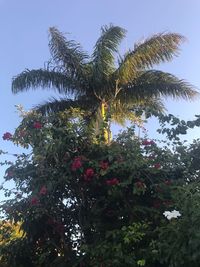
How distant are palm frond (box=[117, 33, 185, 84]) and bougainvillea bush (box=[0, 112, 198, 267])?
5545 millimetres

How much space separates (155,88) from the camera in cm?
1532

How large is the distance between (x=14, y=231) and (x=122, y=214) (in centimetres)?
258

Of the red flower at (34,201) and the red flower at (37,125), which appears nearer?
the red flower at (34,201)

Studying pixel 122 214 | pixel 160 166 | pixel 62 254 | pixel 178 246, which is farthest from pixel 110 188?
pixel 178 246

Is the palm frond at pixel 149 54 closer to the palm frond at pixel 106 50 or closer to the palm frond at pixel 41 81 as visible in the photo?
the palm frond at pixel 106 50

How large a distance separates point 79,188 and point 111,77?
638 centimetres

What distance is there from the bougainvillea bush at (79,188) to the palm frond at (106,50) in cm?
529

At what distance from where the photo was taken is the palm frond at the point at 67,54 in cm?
1511

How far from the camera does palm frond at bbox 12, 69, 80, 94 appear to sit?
50.6ft

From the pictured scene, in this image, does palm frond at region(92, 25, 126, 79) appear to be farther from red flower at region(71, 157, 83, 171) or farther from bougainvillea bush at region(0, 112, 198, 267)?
red flower at region(71, 157, 83, 171)

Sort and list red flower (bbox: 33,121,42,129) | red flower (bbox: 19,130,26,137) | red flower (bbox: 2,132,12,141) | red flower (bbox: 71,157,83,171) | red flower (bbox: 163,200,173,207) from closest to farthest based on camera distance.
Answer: red flower (bbox: 163,200,173,207), red flower (bbox: 71,157,83,171), red flower (bbox: 33,121,42,129), red flower (bbox: 19,130,26,137), red flower (bbox: 2,132,12,141)

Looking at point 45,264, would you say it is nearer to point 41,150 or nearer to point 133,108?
point 41,150

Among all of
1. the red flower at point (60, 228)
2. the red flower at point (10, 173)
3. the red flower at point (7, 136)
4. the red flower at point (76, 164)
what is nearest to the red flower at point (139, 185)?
the red flower at point (76, 164)

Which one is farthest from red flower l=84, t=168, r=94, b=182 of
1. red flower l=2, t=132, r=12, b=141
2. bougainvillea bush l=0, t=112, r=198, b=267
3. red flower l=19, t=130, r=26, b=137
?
red flower l=2, t=132, r=12, b=141
